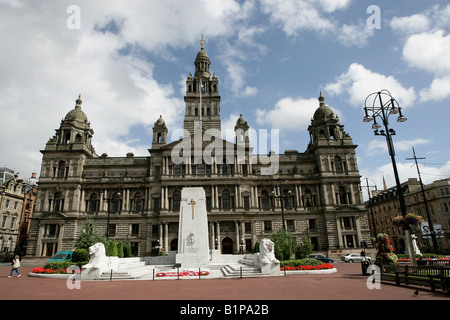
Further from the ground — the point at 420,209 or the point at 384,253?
the point at 420,209

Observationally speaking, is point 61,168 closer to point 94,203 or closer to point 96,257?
point 94,203

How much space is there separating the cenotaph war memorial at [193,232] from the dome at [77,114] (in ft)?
118

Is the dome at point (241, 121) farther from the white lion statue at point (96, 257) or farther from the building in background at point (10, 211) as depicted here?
the building in background at point (10, 211)

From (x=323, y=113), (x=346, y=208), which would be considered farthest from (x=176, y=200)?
(x=323, y=113)

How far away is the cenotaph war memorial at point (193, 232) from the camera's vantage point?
24.1 meters

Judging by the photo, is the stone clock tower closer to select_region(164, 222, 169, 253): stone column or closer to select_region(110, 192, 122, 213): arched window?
select_region(110, 192, 122, 213): arched window

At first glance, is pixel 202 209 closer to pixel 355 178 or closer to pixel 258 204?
pixel 258 204

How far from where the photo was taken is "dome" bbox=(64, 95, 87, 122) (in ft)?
169

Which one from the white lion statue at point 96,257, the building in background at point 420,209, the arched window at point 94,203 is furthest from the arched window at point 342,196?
the arched window at point 94,203

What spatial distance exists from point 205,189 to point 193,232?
21400 millimetres

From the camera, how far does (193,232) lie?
2552 cm
